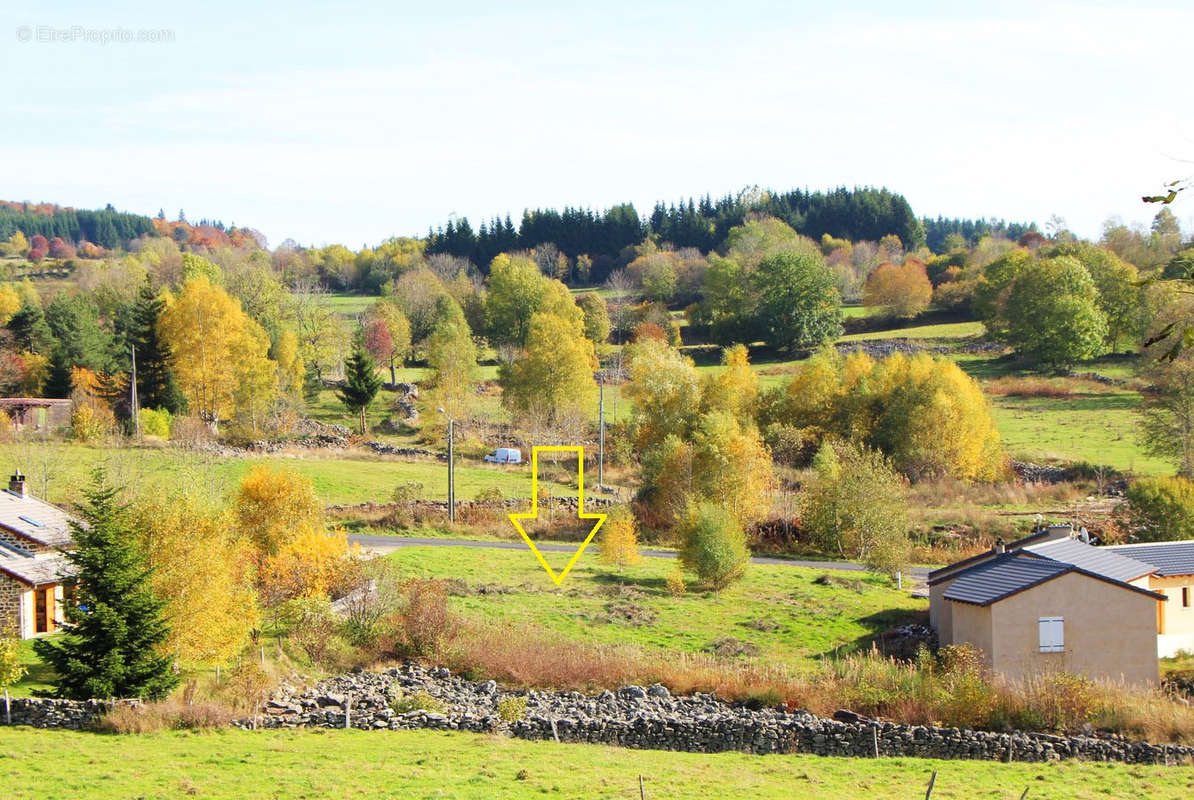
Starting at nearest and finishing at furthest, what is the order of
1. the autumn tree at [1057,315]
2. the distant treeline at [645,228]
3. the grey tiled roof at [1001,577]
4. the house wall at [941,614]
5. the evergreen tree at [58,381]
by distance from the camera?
the grey tiled roof at [1001,577] < the house wall at [941,614] < the evergreen tree at [58,381] < the autumn tree at [1057,315] < the distant treeline at [645,228]

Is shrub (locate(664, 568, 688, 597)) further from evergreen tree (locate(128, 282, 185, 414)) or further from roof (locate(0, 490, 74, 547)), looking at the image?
evergreen tree (locate(128, 282, 185, 414))

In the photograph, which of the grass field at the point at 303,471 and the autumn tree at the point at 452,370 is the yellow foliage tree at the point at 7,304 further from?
the grass field at the point at 303,471

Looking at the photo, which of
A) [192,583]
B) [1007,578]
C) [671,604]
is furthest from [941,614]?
[192,583]

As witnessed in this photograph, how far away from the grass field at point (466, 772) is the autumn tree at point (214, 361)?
48024 mm

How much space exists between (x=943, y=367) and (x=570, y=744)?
41.2 meters

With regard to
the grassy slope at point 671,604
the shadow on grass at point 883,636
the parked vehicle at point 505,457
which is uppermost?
the parked vehicle at point 505,457

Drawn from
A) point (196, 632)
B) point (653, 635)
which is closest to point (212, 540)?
point (196, 632)

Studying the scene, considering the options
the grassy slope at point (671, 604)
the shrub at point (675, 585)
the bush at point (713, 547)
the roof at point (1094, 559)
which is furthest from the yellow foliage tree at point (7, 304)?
the roof at point (1094, 559)

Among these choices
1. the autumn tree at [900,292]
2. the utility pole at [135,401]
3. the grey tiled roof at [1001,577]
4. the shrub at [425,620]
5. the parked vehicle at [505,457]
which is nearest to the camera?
the grey tiled roof at [1001,577]

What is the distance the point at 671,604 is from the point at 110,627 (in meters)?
18.1

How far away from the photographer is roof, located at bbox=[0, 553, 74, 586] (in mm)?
27078

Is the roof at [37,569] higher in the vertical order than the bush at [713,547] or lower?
higher

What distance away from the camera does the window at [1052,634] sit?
27062mm

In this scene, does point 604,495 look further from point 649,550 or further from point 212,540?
point 212,540
